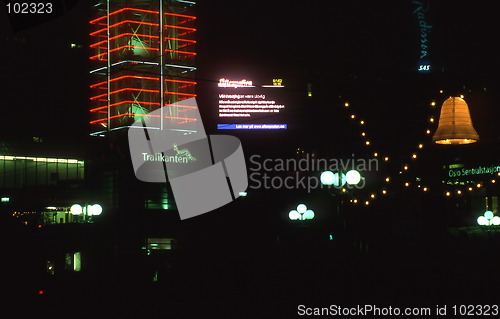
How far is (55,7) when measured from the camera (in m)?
16.5

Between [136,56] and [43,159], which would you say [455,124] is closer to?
[136,56]

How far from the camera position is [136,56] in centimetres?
4669

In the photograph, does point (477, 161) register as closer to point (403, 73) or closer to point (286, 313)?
point (403, 73)

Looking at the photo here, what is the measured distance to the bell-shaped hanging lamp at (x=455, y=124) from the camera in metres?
10.1

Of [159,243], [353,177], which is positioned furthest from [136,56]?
[353,177]

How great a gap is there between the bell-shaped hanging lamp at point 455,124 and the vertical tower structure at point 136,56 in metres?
37.7

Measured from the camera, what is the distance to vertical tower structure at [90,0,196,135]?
1875 inches

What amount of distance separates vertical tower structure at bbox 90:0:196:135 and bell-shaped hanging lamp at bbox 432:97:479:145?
3765 centimetres

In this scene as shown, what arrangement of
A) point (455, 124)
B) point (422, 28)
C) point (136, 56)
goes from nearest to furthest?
point (455, 124), point (422, 28), point (136, 56)

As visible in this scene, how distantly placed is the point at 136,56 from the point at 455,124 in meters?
39.2

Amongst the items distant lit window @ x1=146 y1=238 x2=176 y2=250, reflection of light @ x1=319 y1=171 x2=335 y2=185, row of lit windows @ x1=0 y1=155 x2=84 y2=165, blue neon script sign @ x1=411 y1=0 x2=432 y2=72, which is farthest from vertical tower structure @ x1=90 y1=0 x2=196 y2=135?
reflection of light @ x1=319 y1=171 x2=335 y2=185

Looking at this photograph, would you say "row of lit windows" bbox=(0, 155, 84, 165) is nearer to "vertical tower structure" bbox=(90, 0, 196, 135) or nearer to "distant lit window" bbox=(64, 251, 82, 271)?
"vertical tower structure" bbox=(90, 0, 196, 135)

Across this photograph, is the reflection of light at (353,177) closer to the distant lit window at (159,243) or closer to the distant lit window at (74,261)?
the distant lit window at (159,243)

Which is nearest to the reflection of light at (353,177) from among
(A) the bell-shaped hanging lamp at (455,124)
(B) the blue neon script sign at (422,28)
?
(A) the bell-shaped hanging lamp at (455,124)
